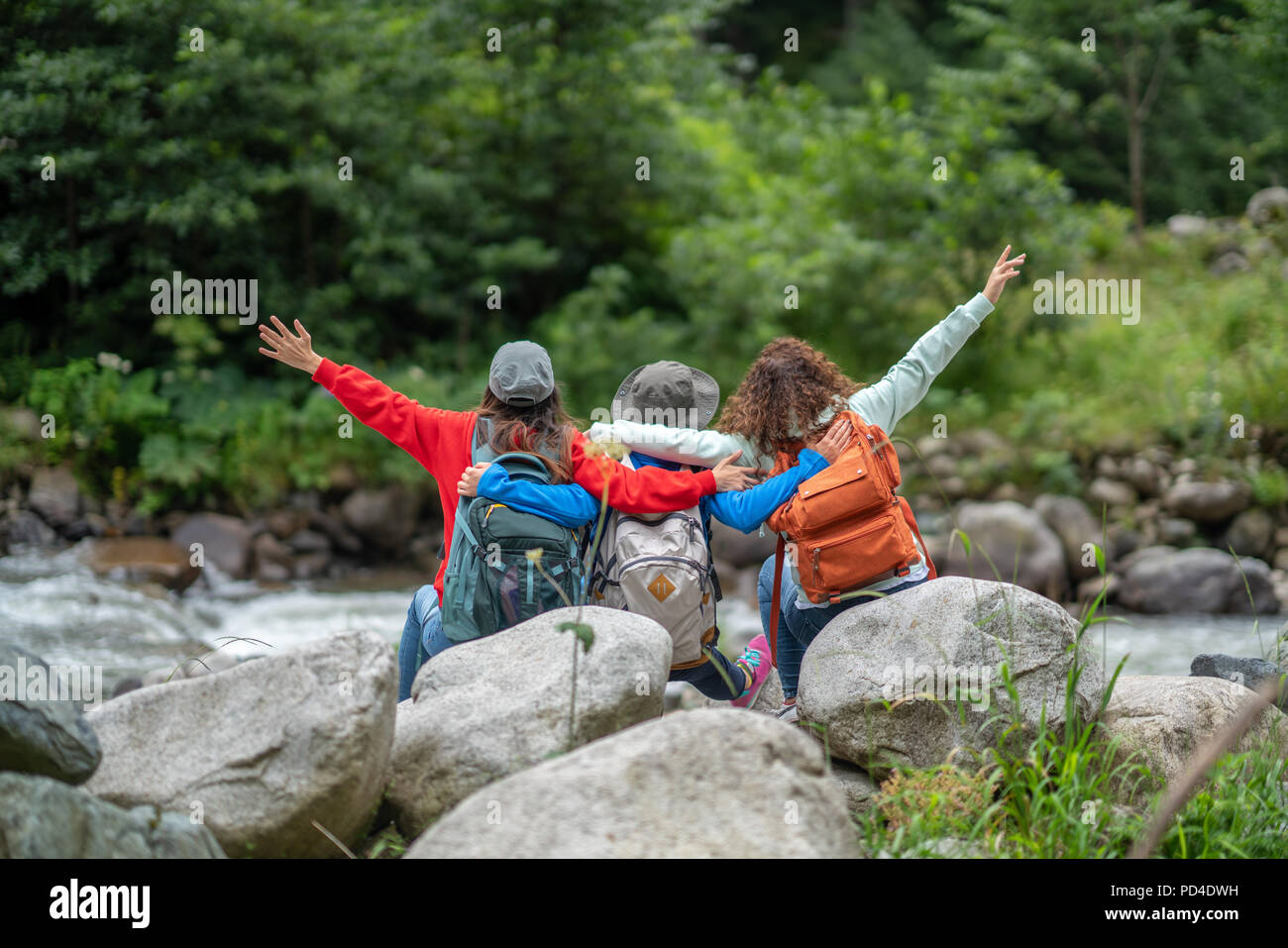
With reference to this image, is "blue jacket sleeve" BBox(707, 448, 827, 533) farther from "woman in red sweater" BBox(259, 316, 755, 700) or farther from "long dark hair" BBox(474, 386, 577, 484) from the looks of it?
"long dark hair" BBox(474, 386, 577, 484)

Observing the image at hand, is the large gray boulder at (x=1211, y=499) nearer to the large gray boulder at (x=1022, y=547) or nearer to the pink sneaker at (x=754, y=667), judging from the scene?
the large gray boulder at (x=1022, y=547)

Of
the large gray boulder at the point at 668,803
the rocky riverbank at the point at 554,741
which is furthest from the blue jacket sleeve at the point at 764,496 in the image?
the large gray boulder at the point at 668,803

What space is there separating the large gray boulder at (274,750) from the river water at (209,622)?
502cm

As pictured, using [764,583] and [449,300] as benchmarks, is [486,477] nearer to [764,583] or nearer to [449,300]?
[764,583]

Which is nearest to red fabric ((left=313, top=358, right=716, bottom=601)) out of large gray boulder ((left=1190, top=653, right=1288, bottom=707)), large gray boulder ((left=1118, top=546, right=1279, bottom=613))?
large gray boulder ((left=1190, top=653, right=1288, bottom=707))

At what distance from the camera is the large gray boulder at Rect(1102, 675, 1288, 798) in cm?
348

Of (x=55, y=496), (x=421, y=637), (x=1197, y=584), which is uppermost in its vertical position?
(x=55, y=496)

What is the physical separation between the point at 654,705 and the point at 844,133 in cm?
1317

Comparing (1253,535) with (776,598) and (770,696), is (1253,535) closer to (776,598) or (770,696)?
(770,696)

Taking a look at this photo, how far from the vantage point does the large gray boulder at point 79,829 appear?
2.34m

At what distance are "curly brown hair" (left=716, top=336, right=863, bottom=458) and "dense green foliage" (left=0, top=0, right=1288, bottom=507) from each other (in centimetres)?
895

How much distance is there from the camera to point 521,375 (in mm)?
3625

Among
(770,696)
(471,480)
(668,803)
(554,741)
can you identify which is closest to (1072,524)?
(770,696)

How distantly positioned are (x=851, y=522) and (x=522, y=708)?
1318 millimetres
